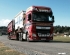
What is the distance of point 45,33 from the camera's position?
2688 centimetres

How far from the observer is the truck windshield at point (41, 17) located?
1042 inches

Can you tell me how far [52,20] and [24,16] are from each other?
5.19 m

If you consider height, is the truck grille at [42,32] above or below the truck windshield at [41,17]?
below

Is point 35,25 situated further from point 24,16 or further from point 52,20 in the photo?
point 24,16

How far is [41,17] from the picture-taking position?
1048 inches

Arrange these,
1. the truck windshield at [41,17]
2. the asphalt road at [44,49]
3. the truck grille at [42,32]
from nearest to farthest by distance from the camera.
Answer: the asphalt road at [44,49]
the truck windshield at [41,17]
the truck grille at [42,32]

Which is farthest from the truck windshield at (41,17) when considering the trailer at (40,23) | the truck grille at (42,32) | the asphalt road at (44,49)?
the asphalt road at (44,49)

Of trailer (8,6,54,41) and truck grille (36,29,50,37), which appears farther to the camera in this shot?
truck grille (36,29,50,37)

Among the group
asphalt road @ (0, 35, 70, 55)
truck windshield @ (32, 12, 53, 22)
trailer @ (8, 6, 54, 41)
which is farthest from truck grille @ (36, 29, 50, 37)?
asphalt road @ (0, 35, 70, 55)

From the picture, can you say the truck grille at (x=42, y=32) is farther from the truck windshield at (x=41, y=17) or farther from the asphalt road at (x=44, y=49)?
the asphalt road at (x=44, y=49)

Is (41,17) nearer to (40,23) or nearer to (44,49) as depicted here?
(40,23)

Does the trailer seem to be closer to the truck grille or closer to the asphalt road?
the truck grille

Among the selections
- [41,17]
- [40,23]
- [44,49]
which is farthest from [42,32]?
[44,49]

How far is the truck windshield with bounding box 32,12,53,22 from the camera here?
1042 inches
